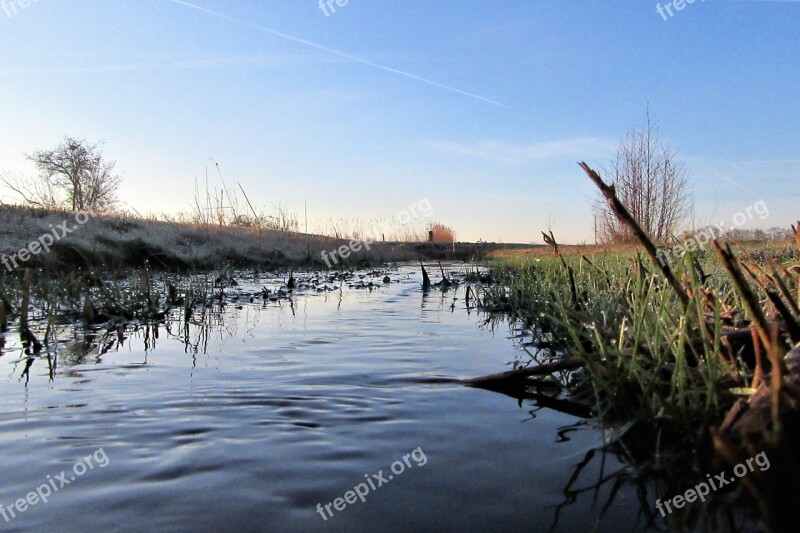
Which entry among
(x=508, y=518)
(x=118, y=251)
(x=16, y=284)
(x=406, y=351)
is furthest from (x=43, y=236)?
(x=508, y=518)

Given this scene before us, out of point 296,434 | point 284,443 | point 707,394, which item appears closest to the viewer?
point 707,394

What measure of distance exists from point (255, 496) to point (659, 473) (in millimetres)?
1387

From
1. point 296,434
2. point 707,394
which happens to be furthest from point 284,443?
point 707,394

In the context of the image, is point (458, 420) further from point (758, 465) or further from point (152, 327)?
point (152, 327)

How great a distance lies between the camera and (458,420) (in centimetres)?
280

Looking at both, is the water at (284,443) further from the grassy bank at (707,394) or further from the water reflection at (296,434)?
the grassy bank at (707,394)

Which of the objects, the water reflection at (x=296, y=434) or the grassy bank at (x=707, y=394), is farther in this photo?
the water reflection at (x=296, y=434)

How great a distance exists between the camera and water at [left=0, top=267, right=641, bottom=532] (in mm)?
1843

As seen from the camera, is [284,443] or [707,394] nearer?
[707,394]

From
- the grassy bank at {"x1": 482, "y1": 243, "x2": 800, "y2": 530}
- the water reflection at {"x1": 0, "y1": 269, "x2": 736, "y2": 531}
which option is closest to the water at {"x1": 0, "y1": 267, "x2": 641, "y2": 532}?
the water reflection at {"x1": 0, "y1": 269, "x2": 736, "y2": 531}

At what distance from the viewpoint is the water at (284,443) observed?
184 centimetres

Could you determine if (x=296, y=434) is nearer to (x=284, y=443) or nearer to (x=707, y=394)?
(x=284, y=443)

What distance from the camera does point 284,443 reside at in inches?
98.5

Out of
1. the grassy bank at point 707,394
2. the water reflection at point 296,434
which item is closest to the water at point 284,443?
the water reflection at point 296,434
